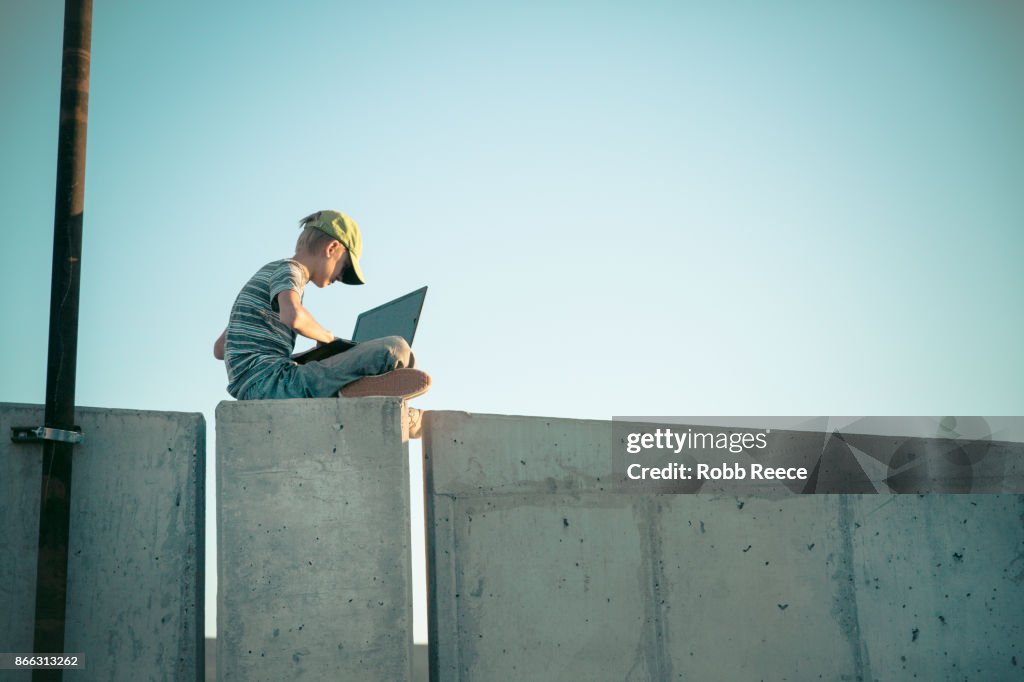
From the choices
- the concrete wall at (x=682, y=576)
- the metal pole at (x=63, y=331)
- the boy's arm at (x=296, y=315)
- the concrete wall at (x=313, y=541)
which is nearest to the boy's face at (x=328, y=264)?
the boy's arm at (x=296, y=315)

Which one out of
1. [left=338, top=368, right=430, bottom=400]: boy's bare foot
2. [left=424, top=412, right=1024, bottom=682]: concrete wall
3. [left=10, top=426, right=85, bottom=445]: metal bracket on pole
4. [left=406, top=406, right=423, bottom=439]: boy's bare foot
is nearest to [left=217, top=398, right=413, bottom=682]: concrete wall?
[left=338, top=368, right=430, bottom=400]: boy's bare foot

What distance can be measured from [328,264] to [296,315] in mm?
386

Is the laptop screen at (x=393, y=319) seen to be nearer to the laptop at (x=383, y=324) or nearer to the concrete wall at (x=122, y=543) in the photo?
the laptop at (x=383, y=324)

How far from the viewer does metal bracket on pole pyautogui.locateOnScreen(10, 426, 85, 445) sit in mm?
4105

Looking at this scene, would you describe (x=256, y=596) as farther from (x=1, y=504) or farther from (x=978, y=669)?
(x=978, y=669)

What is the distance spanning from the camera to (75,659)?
4086 millimetres

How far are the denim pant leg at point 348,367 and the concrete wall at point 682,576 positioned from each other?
430 mm

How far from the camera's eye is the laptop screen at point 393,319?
4504mm

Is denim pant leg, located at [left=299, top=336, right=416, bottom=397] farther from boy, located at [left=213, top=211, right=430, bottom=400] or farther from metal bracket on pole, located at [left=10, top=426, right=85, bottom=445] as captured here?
metal bracket on pole, located at [left=10, top=426, right=85, bottom=445]

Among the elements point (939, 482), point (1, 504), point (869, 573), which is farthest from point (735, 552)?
point (1, 504)

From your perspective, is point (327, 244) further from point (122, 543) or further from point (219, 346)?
point (122, 543)

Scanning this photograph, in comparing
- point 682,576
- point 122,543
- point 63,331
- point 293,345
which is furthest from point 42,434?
point 682,576

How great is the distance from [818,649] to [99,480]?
327cm

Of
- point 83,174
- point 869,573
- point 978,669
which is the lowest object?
point 978,669
